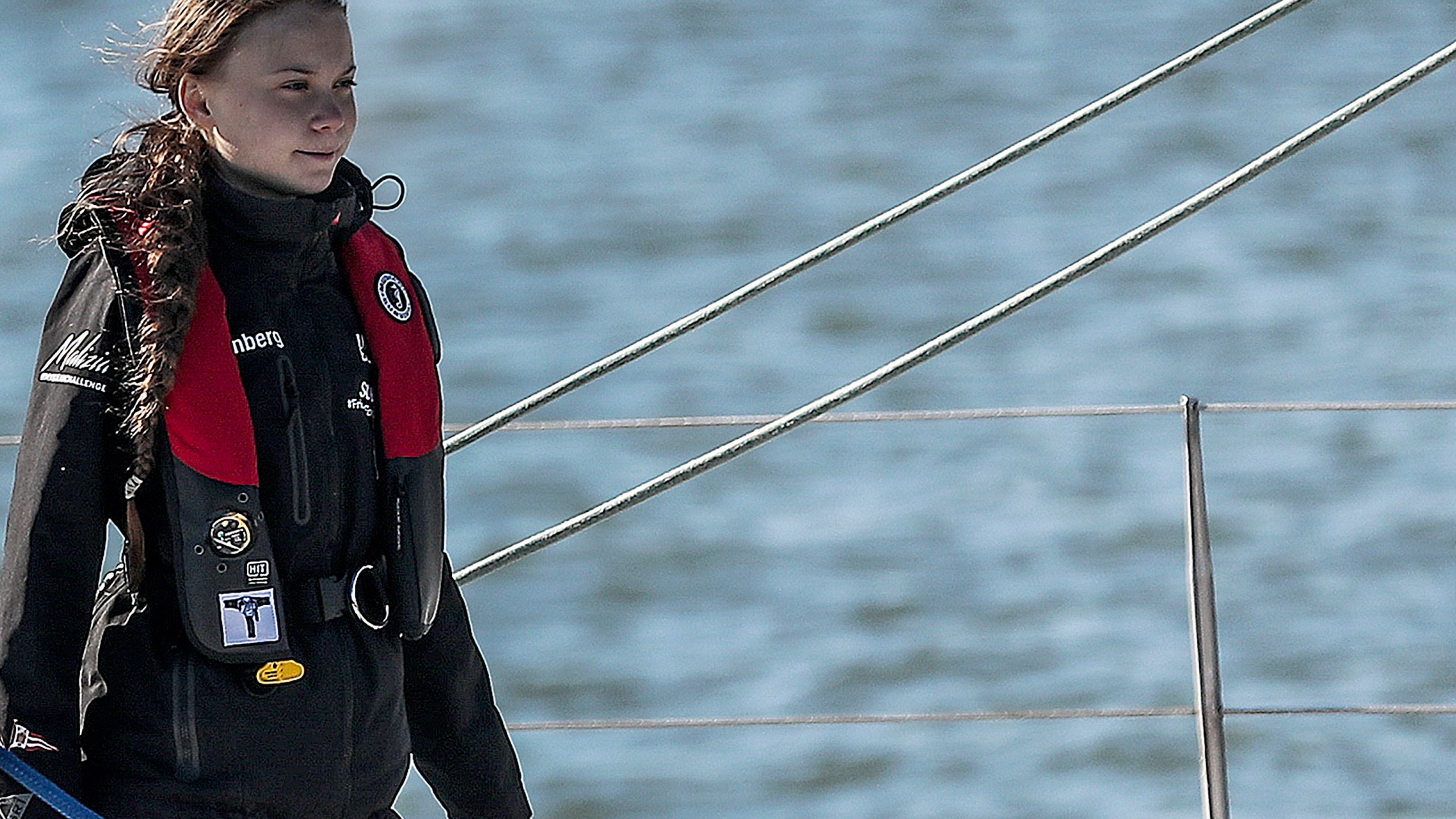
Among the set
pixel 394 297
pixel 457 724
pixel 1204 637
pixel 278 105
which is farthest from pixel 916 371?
pixel 278 105

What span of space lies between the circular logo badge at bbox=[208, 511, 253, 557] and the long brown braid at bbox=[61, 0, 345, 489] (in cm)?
6

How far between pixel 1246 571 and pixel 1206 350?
58.6 inches

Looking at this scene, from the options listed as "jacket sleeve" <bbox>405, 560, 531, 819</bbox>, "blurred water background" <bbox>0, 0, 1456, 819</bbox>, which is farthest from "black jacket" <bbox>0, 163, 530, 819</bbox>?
"blurred water background" <bbox>0, 0, 1456, 819</bbox>

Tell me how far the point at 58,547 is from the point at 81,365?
11 cm

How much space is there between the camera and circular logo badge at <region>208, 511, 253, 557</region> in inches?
52.0

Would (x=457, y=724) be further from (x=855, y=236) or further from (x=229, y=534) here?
(x=855, y=236)

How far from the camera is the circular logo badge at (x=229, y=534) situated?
1.32 meters

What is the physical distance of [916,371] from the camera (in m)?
9.80

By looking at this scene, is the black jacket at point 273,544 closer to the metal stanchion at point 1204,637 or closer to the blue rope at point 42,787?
the blue rope at point 42,787

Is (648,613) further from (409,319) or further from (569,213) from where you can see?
(409,319)

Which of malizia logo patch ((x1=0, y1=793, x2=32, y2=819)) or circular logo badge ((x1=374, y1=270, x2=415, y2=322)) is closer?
malizia logo patch ((x1=0, y1=793, x2=32, y2=819))

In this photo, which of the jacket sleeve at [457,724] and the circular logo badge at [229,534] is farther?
the jacket sleeve at [457,724]

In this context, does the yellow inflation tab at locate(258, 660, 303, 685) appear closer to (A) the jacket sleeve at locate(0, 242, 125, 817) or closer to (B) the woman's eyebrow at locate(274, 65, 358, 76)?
(A) the jacket sleeve at locate(0, 242, 125, 817)

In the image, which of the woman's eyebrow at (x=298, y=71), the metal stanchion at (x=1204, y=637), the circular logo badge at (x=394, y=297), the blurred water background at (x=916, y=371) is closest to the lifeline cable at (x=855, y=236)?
the metal stanchion at (x=1204, y=637)
